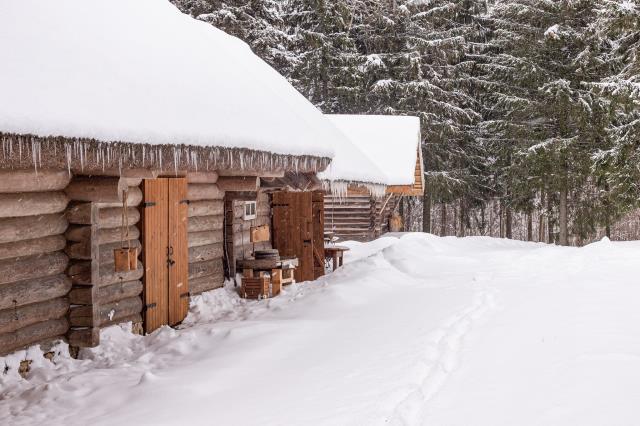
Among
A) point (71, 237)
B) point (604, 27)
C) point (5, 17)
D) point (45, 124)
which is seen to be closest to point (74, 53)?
point (5, 17)

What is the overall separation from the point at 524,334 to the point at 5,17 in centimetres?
645

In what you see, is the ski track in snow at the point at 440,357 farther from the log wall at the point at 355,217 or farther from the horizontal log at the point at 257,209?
the log wall at the point at 355,217

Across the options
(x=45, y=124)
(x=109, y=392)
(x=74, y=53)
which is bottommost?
(x=109, y=392)

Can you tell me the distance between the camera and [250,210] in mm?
12930

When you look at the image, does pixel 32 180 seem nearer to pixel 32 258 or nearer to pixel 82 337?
pixel 32 258

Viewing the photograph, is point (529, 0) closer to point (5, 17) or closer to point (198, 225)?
point (198, 225)

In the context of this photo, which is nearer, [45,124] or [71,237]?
[45,124]

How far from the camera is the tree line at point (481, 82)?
23.4 meters

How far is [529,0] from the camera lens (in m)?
26.5

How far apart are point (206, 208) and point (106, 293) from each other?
305 centimetres

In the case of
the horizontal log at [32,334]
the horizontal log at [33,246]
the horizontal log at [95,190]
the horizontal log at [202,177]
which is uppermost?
the horizontal log at [202,177]

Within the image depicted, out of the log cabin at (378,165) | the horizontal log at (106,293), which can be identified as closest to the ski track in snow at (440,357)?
the horizontal log at (106,293)

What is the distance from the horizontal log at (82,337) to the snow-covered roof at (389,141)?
13458 millimetres

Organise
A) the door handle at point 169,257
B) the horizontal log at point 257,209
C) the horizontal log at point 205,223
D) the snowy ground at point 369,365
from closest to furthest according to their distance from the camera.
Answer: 1. the snowy ground at point 369,365
2. the door handle at point 169,257
3. the horizontal log at point 205,223
4. the horizontal log at point 257,209
